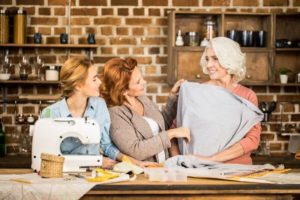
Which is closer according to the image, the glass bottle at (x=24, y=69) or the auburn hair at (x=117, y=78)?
the auburn hair at (x=117, y=78)

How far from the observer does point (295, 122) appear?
6.00 m

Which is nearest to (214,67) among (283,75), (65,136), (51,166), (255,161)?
(65,136)

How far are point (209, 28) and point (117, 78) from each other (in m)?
1.98

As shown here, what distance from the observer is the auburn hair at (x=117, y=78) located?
3953 mm

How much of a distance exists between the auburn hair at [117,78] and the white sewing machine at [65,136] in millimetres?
437

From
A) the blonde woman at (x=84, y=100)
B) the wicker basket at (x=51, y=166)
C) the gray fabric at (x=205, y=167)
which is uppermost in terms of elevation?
the blonde woman at (x=84, y=100)

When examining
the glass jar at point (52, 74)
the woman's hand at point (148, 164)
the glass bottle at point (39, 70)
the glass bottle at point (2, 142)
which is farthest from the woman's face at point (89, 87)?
the glass bottle at point (2, 142)

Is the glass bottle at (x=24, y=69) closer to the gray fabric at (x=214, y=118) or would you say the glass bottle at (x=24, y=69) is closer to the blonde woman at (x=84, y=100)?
the blonde woman at (x=84, y=100)

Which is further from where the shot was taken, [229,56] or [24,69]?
[24,69]

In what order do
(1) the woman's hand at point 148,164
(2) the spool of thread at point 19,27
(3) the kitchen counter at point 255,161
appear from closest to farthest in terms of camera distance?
(1) the woman's hand at point 148,164 < (3) the kitchen counter at point 255,161 < (2) the spool of thread at point 19,27

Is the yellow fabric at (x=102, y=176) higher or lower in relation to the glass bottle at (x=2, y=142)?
higher

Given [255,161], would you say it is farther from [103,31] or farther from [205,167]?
[205,167]

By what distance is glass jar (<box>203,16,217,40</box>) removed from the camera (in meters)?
5.75

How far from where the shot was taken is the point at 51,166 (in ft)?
10.9
